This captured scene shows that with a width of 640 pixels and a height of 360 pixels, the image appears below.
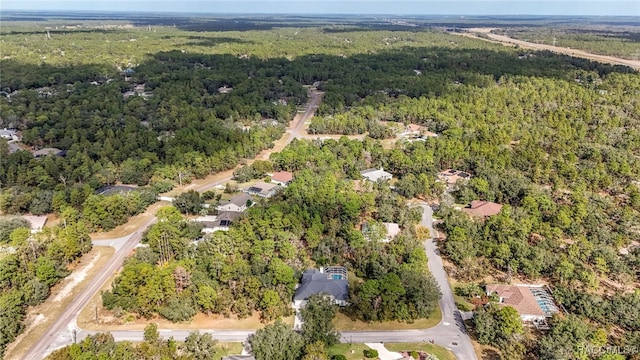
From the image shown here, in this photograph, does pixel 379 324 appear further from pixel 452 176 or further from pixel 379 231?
pixel 452 176

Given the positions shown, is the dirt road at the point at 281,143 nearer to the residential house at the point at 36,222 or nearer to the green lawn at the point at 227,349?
the residential house at the point at 36,222

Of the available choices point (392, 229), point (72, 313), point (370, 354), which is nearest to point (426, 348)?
point (370, 354)

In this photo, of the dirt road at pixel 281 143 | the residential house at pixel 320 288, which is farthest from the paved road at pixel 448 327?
the dirt road at pixel 281 143

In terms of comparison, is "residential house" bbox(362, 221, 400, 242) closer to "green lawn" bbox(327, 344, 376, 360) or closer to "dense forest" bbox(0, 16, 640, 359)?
"dense forest" bbox(0, 16, 640, 359)

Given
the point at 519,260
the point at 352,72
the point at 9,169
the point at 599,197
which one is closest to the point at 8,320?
the point at 9,169

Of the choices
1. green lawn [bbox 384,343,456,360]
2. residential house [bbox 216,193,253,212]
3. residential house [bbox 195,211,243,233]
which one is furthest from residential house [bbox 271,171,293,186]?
green lawn [bbox 384,343,456,360]
